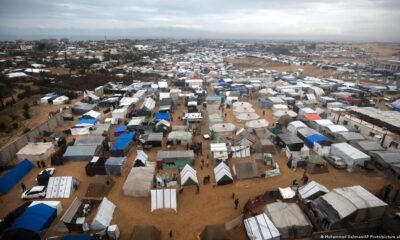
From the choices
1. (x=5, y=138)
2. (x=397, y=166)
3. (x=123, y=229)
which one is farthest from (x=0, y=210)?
(x=397, y=166)

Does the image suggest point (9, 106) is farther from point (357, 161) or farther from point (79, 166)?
point (357, 161)

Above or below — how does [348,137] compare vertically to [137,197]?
above

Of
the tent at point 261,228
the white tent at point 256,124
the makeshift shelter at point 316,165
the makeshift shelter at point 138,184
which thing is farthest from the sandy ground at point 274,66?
the tent at point 261,228

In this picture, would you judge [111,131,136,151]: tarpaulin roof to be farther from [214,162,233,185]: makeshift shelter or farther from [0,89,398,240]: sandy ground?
[214,162,233,185]: makeshift shelter

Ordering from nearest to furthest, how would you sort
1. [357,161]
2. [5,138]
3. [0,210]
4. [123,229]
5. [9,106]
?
[123,229]
[0,210]
[357,161]
[5,138]
[9,106]

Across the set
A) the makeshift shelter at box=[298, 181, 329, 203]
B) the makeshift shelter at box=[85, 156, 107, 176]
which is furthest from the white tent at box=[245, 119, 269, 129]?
the makeshift shelter at box=[85, 156, 107, 176]

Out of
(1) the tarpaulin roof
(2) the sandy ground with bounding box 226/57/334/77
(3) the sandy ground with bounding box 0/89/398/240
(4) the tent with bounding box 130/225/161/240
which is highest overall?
(2) the sandy ground with bounding box 226/57/334/77
